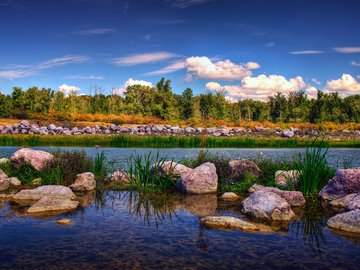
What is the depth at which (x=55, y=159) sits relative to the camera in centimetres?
1488

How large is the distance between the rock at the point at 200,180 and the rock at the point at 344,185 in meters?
3.58

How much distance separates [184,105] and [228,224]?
3120 inches

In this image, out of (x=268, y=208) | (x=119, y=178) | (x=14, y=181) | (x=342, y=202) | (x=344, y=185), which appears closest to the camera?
(x=268, y=208)

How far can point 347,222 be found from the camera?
8.84m

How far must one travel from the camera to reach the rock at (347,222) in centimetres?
866

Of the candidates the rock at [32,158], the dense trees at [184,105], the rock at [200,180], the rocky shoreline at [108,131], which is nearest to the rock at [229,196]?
the rock at [200,180]

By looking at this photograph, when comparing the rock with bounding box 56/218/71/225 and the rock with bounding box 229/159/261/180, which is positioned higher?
the rock with bounding box 229/159/261/180

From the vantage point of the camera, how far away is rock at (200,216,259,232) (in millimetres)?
8742

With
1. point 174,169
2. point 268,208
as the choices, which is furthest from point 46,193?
point 268,208

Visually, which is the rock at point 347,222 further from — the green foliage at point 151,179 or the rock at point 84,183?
the rock at point 84,183

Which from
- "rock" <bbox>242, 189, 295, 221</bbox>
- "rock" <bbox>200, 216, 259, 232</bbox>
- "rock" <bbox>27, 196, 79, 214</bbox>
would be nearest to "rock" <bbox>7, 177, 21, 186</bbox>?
"rock" <bbox>27, 196, 79, 214</bbox>

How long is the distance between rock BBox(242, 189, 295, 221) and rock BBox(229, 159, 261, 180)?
4368 mm

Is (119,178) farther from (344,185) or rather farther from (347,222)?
(347,222)

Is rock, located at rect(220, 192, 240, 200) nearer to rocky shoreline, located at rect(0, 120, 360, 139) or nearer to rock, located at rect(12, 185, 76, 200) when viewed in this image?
rock, located at rect(12, 185, 76, 200)
